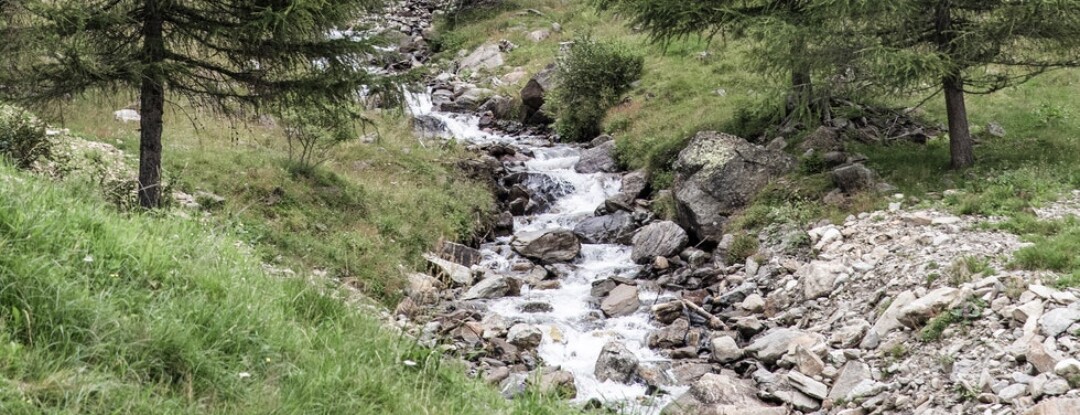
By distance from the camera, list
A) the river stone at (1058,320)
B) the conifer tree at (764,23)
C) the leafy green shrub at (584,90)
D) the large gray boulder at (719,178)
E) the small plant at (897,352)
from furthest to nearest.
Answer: the leafy green shrub at (584,90) < the large gray boulder at (719,178) < the conifer tree at (764,23) < the small plant at (897,352) < the river stone at (1058,320)

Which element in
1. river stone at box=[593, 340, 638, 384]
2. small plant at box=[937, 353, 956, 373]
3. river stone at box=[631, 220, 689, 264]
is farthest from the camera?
river stone at box=[631, 220, 689, 264]

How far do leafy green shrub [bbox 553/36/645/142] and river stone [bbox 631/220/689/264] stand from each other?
859cm

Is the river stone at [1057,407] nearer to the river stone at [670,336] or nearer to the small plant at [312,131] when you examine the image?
the river stone at [670,336]

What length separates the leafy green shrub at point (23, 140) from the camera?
1059 centimetres

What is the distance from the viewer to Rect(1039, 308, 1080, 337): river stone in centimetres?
772

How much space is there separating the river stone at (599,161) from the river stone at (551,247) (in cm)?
475

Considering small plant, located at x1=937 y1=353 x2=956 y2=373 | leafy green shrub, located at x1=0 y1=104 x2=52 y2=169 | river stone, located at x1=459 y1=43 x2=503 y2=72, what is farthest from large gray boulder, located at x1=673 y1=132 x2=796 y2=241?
river stone, located at x1=459 y1=43 x2=503 y2=72

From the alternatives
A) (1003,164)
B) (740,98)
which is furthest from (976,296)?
(740,98)

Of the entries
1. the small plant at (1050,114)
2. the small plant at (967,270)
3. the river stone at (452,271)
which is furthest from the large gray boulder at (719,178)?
the small plant at (1050,114)

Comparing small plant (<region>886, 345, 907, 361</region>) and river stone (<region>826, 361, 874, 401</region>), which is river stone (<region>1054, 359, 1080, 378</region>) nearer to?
small plant (<region>886, 345, 907, 361</region>)

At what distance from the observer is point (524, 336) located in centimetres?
1109

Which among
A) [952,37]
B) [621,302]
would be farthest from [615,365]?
[952,37]

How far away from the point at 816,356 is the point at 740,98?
13075 mm

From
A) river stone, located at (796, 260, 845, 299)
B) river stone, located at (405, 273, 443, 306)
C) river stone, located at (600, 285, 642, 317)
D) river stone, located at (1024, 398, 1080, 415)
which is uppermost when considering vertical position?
river stone, located at (1024, 398, 1080, 415)
